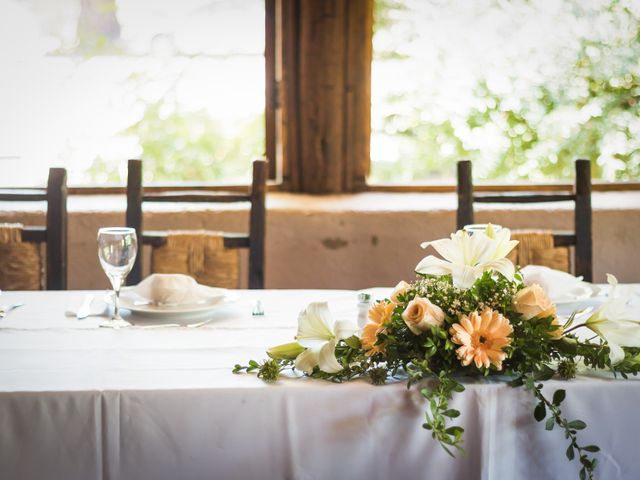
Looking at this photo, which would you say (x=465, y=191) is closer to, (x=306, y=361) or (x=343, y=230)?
(x=343, y=230)

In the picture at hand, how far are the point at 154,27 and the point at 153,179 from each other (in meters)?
0.55

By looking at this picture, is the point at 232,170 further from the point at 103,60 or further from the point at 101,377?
the point at 101,377

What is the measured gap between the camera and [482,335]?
39.6 inches

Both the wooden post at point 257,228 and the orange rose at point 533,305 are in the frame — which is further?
the wooden post at point 257,228

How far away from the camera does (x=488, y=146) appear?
9.88 feet

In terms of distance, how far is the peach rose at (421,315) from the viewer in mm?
1000

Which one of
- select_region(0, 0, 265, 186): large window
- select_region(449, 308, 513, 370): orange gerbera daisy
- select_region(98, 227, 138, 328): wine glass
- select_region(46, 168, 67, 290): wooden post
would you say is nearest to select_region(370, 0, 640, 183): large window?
select_region(0, 0, 265, 186): large window

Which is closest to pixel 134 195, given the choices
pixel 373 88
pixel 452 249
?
pixel 373 88

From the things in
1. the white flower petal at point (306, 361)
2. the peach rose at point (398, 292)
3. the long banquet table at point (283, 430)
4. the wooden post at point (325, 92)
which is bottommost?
the long banquet table at point (283, 430)

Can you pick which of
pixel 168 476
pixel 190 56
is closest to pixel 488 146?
pixel 190 56

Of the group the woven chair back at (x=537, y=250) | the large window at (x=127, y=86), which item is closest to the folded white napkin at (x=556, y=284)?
the woven chair back at (x=537, y=250)

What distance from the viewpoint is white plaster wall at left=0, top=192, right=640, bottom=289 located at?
2.68 metres

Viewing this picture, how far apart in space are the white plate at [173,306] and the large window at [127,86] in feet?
4.54

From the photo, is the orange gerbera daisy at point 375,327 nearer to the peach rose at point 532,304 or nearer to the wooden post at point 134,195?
the peach rose at point 532,304
